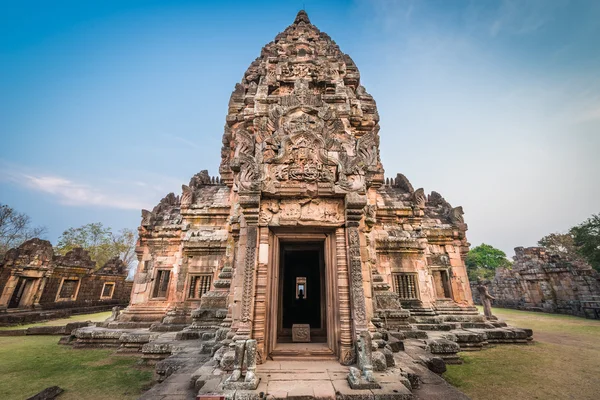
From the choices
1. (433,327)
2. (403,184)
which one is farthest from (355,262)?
(403,184)

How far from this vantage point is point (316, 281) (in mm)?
10375

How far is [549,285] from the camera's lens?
2017cm

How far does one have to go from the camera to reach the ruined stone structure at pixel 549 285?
1748 cm

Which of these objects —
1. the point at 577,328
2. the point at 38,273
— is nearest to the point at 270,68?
the point at 577,328

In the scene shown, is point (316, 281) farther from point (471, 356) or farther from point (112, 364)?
point (112, 364)

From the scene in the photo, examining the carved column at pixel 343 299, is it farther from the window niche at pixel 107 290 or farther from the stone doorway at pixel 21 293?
the window niche at pixel 107 290

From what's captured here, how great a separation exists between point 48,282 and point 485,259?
200 feet

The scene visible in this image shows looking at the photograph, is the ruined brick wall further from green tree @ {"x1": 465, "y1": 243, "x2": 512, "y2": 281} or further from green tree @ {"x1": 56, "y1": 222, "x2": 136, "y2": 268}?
green tree @ {"x1": 465, "y1": 243, "x2": 512, "y2": 281}

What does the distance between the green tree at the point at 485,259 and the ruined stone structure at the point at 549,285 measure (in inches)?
893

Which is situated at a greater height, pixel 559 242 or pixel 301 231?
pixel 559 242

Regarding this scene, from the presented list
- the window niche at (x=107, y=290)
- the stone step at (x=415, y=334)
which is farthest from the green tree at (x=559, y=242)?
the window niche at (x=107, y=290)

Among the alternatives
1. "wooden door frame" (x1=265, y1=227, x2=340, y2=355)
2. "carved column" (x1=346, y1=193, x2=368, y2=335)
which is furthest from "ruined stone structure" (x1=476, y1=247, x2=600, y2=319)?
"wooden door frame" (x1=265, y1=227, x2=340, y2=355)

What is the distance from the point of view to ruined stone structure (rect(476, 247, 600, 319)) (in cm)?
1748

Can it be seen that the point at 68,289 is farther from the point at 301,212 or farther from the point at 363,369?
the point at 363,369
